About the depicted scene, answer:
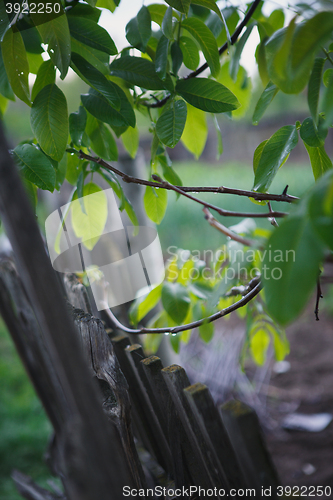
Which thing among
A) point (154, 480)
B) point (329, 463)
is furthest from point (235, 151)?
point (154, 480)

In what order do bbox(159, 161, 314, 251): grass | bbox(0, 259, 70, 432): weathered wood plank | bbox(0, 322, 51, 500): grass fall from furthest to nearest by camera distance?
bbox(159, 161, 314, 251): grass, bbox(0, 322, 51, 500): grass, bbox(0, 259, 70, 432): weathered wood plank

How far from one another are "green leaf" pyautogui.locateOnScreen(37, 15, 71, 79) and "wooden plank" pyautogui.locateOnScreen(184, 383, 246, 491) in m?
0.44

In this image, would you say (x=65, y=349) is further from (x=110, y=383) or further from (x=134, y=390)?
(x=134, y=390)

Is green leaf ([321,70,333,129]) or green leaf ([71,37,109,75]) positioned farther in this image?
green leaf ([71,37,109,75])

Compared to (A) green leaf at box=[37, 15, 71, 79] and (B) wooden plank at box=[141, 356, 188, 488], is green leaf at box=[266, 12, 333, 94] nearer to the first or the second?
(A) green leaf at box=[37, 15, 71, 79]

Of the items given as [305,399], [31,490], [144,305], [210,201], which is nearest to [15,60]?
[144,305]

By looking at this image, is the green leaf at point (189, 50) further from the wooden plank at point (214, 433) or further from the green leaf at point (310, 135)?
the wooden plank at point (214, 433)

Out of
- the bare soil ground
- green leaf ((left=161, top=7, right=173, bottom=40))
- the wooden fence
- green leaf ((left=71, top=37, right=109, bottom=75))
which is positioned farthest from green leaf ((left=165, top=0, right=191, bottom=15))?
the bare soil ground

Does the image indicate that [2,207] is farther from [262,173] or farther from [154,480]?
[154,480]

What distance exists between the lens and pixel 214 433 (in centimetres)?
49

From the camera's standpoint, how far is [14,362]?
257 centimetres

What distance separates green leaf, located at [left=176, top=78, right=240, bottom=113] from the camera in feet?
1.59

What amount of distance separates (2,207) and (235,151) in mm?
5338

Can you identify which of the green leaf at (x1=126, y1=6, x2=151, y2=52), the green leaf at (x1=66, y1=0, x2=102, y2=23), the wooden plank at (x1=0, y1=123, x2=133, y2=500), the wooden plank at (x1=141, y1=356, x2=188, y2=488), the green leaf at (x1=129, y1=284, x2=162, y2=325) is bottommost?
the wooden plank at (x1=141, y1=356, x2=188, y2=488)
